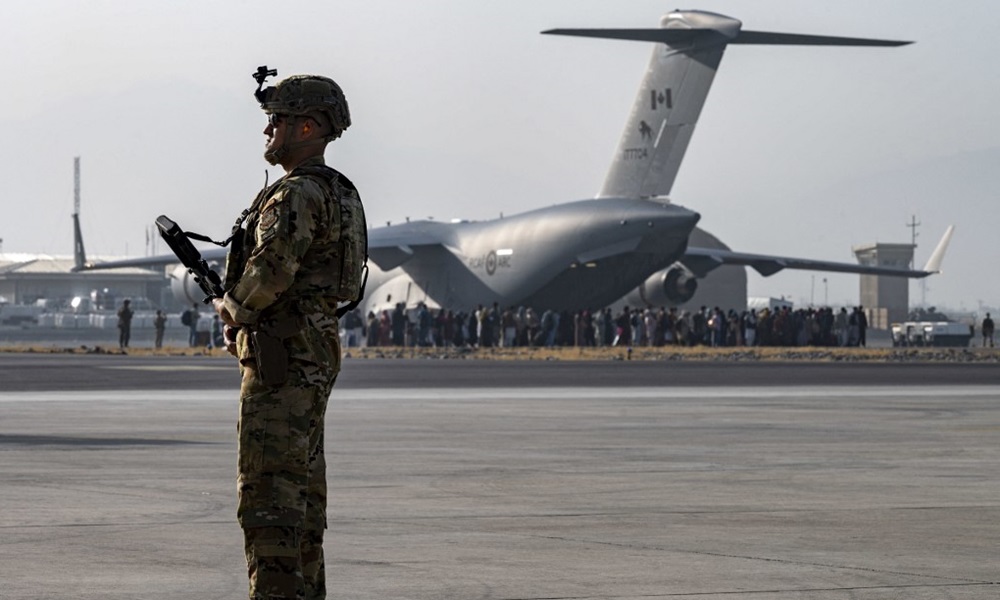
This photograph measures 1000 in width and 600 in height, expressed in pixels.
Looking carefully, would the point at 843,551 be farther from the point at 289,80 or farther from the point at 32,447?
the point at 32,447

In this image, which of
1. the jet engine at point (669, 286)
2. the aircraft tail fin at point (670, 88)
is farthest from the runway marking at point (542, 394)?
the jet engine at point (669, 286)

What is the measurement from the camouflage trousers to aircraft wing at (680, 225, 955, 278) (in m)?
57.9

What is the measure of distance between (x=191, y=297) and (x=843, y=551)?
177 feet

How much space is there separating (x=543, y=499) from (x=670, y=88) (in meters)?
48.1

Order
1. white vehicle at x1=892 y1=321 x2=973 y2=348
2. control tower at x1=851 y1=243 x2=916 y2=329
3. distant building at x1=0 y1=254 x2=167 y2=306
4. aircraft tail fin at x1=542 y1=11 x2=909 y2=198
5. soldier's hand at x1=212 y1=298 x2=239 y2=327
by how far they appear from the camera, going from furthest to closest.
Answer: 1. distant building at x1=0 y1=254 x2=167 y2=306
2. control tower at x1=851 y1=243 x2=916 y2=329
3. white vehicle at x1=892 y1=321 x2=973 y2=348
4. aircraft tail fin at x1=542 y1=11 x2=909 y2=198
5. soldier's hand at x1=212 y1=298 x2=239 y2=327

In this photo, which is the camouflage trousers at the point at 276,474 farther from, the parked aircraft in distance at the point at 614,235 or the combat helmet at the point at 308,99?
the parked aircraft in distance at the point at 614,235

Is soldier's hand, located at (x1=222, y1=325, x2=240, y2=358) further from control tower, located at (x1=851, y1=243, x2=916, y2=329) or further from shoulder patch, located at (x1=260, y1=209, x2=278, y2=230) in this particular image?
control tower, located at (x1=851, y1=243, x2=916, y2=329)

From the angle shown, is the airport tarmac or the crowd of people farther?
the crowd of people

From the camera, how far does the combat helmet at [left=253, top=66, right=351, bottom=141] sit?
7008 millimetres

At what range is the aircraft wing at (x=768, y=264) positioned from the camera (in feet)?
214

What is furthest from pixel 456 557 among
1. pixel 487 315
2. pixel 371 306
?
pixel 371 306

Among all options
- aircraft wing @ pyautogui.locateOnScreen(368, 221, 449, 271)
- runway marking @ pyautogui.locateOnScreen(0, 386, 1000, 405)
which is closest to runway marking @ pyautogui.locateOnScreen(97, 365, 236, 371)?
runway marking @ pyautogui.locateOnScreen(0, 386, 1000, 405)

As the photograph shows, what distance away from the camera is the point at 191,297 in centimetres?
6169

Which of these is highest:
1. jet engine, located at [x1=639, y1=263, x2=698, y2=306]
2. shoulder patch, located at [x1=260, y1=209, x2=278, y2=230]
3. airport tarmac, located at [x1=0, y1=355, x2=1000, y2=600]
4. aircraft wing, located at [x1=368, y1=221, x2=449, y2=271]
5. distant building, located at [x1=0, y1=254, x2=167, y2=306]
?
distant building, located at [x1=0, y1=254, x2=167, y2=306]
